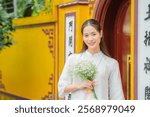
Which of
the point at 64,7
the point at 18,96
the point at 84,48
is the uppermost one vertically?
the point at 64,7

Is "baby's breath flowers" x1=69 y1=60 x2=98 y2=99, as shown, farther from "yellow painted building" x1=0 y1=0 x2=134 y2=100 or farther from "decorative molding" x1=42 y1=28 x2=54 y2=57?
"decorative molding" x1=42 y1=28 x2=54 y2=57

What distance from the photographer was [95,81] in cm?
317

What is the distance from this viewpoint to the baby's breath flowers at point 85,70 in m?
3.14

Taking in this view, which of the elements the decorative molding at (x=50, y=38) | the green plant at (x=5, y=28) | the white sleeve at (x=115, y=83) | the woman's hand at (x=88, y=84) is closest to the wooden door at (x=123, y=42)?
the decorative molding at (x=50, y=38)

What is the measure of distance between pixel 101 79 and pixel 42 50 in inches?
168

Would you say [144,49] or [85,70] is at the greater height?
[144,49]

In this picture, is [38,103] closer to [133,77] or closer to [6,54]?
[133,77]

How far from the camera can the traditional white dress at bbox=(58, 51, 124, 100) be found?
10.4ft

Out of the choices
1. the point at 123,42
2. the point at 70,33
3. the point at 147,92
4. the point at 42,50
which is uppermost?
the point at 70,33

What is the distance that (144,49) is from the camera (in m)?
4.53

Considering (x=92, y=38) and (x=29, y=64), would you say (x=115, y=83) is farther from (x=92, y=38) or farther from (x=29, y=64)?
(x=29, y=64)

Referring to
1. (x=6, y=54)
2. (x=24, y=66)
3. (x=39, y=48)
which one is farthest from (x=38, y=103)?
(x=6, y=54)

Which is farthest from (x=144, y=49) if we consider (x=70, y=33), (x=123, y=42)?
(x=70, y=33)

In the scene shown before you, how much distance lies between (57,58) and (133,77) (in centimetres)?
231
